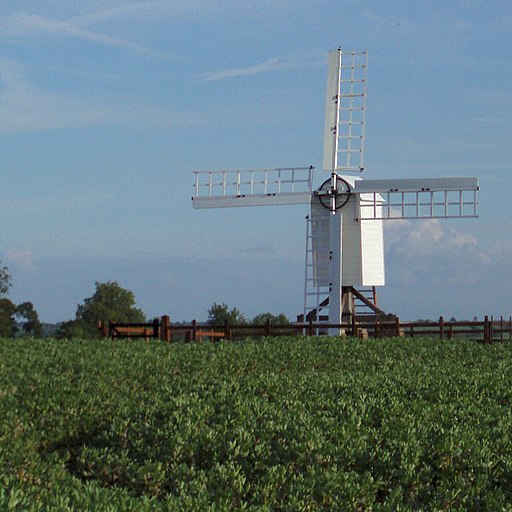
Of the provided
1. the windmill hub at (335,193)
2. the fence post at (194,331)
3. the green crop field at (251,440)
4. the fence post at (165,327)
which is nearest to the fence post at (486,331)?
the windmill hub at (335,193)

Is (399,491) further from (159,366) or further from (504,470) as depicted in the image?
(159,366)

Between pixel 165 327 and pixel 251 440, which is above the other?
pixel 165 327

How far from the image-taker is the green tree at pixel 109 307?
64750 millimetres

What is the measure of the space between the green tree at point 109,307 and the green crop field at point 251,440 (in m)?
47.3

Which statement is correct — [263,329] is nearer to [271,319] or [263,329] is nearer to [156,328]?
[156,328]

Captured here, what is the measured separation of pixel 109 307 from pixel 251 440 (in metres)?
56.9

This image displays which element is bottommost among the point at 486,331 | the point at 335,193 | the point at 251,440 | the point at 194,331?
the point at 251,440

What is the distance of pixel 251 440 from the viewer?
10984mm

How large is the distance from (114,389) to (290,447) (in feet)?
18.7

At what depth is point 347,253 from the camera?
31969mm

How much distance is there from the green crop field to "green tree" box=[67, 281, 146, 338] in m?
47.3

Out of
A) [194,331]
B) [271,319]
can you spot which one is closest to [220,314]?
[271,319]

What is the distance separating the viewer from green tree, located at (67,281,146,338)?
212 feet

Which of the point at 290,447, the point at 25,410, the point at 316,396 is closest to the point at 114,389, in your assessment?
the point at 25,410
